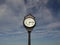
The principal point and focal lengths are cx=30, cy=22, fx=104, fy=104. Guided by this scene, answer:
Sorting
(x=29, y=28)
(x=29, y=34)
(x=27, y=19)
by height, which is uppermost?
(x=27, y=19)

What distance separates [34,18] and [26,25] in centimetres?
43

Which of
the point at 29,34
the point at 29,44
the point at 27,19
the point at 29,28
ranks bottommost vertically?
the point at 29,44

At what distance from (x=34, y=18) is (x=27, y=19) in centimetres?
30

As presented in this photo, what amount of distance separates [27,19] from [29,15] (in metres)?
0.18

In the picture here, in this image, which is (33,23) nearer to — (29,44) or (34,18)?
(34,18)

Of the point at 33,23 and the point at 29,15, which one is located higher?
the point at 29,15

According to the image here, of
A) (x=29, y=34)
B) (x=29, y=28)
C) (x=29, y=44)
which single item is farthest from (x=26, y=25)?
(x=29, y=44)

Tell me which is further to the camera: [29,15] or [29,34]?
[29,15]

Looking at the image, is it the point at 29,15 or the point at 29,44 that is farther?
the point at 29,15

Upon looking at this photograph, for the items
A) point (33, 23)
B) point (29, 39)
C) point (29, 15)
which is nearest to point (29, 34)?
point (29, 39)

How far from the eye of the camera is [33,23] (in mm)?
4160

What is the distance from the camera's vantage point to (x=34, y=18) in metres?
4.15

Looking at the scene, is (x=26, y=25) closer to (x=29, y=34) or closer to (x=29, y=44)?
(x=29, y=34)

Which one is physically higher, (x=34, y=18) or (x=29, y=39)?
(x=34, y=18)
